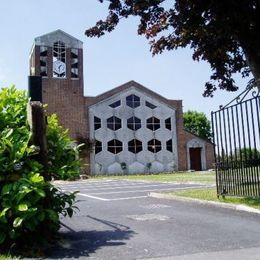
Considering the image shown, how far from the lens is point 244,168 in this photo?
35.8ft

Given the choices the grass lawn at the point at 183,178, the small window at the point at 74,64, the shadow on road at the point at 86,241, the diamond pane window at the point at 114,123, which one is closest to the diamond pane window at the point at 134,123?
the diamond pane window at the point at 114,123

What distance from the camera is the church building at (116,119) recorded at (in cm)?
4372

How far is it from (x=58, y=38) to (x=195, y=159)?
19519mm

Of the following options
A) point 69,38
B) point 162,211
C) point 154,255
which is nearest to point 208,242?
point 154,255

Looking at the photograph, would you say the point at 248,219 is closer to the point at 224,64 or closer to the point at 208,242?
the point at 208,242

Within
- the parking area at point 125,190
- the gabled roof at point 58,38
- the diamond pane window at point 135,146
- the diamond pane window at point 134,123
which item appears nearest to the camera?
→ the parking area at point 125,190

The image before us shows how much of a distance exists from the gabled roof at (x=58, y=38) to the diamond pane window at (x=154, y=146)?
12564mm

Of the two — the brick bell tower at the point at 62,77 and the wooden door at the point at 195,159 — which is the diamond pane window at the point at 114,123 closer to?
the brick bell tower at the point at 62,77

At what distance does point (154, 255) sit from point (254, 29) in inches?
206

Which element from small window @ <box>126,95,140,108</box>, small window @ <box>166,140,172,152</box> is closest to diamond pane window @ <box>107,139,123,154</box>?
small window @ <box>126,95,140,108</box>

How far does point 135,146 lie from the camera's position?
4575 centimetres

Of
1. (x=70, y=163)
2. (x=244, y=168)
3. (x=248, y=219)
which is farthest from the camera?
(x=244, y=168)

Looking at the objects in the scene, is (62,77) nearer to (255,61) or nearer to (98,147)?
(98,147)

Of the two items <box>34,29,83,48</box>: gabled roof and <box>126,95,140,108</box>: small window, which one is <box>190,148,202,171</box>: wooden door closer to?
<box>126,95,140,108</box>: small window
